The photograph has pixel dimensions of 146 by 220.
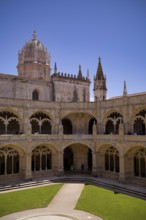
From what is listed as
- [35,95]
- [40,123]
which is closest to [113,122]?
[40,123]

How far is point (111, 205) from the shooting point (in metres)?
22.6

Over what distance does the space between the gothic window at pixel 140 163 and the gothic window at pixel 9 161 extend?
16922 mm

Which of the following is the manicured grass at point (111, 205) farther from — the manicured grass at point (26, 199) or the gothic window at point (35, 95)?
the gothic window at point (35, 95)

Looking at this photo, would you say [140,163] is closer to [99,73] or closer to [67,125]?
[67,125]

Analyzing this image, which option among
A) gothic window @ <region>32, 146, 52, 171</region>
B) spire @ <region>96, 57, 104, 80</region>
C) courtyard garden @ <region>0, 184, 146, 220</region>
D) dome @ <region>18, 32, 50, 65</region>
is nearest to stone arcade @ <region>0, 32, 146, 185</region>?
gothic window @ <region>32, 146, 52, 171</region>

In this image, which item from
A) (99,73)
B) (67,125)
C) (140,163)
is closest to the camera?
(140,163)

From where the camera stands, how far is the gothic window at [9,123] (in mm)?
33719

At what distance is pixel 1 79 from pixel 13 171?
51.4 ft

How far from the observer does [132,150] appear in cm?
3138

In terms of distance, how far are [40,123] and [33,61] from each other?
56.6 feet

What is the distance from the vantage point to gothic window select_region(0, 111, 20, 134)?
33.7 metres

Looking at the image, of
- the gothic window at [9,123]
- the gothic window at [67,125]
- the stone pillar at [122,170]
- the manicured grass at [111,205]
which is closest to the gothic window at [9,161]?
the gothic window at [9,123]

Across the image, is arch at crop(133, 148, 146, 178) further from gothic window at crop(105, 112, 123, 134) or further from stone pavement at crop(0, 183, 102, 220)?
stone pavement at crop(0, 183, 102, 220)

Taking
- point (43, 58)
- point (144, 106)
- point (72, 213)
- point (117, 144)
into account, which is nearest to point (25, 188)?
point (72, 213)
